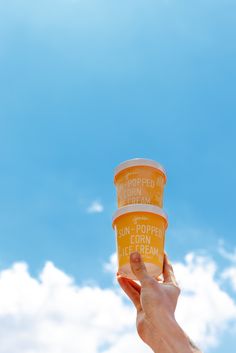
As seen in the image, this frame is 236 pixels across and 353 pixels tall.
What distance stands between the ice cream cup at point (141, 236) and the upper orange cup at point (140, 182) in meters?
0.13

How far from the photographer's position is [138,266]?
4.32m

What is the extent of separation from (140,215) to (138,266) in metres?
0.53

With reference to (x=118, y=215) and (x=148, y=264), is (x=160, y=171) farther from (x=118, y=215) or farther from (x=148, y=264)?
(x=148, y=264)

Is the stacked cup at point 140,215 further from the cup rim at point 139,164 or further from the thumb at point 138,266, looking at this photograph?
the thumb at point 138,266

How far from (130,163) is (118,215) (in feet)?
1.74

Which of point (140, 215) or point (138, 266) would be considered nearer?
point (138, 266)

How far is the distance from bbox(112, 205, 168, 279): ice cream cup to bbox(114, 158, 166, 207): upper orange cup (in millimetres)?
126

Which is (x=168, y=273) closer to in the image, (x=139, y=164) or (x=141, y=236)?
(x=141, y=236)

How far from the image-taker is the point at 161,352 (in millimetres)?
4395

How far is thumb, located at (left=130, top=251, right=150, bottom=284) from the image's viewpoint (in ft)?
14.1

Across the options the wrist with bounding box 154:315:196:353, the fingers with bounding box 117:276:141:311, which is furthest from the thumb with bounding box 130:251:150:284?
the fingers with bounding box 117:276:141:311

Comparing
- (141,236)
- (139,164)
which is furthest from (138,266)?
(139,164)

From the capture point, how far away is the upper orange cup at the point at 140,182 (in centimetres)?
480

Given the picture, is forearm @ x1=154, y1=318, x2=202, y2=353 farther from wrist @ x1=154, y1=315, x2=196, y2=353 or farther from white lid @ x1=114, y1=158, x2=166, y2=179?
white lid @ x1=114, y1=158, x2=166, y2=179
